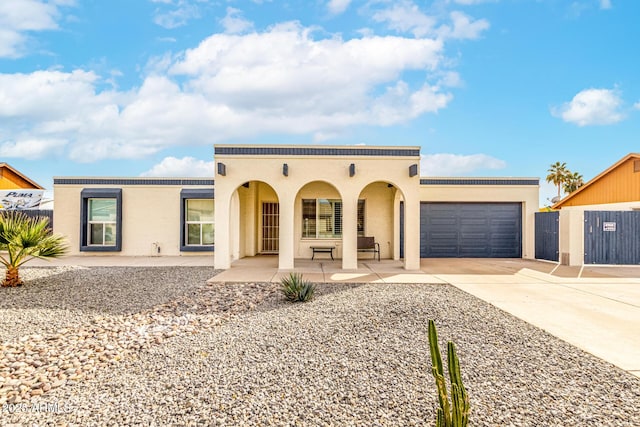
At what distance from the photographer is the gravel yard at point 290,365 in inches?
115

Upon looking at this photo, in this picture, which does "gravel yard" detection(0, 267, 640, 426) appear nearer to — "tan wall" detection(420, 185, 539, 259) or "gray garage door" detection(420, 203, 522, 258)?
"gray garage door" detection(420, 203, 522, 258)

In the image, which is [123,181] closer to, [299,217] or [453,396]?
[299,217]

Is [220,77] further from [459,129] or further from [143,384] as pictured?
[143,384]

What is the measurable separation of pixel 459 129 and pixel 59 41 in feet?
54.3

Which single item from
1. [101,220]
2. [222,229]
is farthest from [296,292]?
[101,220]

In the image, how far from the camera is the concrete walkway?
4.79 m

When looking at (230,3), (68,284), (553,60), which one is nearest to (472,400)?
(68,284)

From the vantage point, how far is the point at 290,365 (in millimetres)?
3793

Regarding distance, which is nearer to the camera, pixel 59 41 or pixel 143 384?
pixel 143 384

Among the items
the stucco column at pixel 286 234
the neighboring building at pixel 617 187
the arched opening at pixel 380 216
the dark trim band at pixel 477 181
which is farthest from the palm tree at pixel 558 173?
the stucco column at pixel 286 234

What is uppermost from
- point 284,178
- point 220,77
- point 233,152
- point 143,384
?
point 220,77

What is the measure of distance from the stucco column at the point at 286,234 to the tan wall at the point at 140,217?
21.0ft

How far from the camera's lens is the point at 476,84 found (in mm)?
13867

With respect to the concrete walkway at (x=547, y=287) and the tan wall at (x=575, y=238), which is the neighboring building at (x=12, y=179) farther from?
the tan wall at (x=575, y=238)
